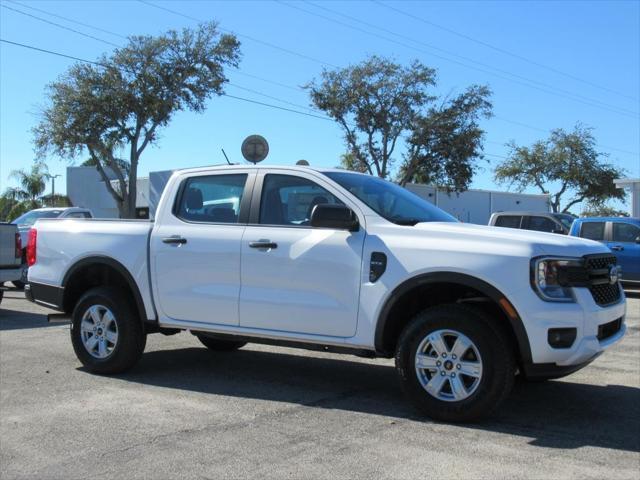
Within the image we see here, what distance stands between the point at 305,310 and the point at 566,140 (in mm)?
51324

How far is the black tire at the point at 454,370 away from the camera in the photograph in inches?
191

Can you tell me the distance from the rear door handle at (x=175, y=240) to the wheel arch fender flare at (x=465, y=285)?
6.59 feet

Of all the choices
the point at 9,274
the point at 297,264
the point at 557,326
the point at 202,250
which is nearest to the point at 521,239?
the point at 557,326

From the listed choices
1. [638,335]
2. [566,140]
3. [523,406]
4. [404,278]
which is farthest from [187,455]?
[566,140]

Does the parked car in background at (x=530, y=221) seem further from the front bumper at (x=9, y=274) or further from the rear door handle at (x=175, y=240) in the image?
the rear door handle at (x=175, y=240)

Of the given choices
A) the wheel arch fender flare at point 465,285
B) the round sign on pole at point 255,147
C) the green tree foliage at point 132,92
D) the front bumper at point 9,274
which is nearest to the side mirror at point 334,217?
the wheel arch fender flare at point 465,285

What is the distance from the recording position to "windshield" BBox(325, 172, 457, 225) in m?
5.65

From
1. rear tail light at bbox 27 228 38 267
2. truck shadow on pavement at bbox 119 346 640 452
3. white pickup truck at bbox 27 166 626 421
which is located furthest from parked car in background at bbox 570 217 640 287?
rear tail light at bbox 27 228 38 267

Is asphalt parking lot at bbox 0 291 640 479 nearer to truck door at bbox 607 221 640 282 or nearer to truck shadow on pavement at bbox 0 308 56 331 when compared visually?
truck shadow on pavement at bbox 0 308 56 331

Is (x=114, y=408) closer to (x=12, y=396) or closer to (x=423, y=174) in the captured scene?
(x=12, y=396)

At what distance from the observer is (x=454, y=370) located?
5012 millimetres

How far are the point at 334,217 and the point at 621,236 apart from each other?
1241cm

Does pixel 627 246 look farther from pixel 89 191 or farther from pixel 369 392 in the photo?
pixel 89 191

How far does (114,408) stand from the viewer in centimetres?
549
